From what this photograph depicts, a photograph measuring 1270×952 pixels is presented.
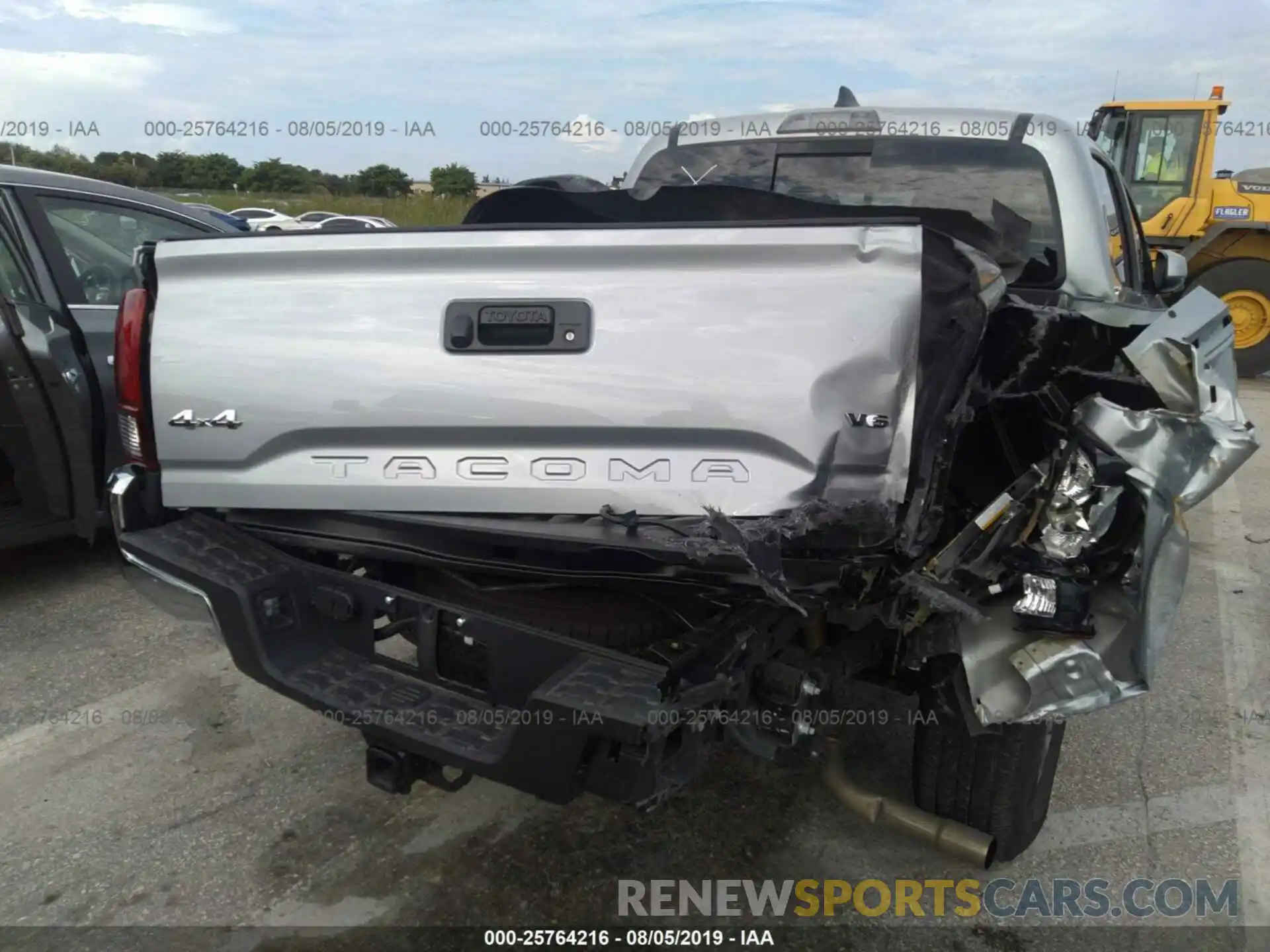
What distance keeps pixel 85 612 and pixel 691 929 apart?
3.34 meters

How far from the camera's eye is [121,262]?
15.3ft

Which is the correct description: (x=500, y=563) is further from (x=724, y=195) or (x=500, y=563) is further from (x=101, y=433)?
(x=101, y=433)

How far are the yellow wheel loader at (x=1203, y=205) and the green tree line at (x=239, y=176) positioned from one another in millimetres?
10016

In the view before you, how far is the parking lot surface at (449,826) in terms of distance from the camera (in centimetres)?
260

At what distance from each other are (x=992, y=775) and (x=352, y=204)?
105ft

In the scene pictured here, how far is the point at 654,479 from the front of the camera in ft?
7.25

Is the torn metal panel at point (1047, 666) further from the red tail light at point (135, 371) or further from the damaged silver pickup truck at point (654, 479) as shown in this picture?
the red tail light at point (135, 371)

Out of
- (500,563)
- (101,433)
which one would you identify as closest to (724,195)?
(500,563)

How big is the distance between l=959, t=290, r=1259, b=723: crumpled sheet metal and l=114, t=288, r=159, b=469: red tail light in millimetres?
2206

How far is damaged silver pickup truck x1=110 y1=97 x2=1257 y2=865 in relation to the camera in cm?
206

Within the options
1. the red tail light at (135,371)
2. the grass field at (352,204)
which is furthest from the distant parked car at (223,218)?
the grass field at (352,204)

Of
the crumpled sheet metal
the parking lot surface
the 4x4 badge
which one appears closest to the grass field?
the parking lot surface

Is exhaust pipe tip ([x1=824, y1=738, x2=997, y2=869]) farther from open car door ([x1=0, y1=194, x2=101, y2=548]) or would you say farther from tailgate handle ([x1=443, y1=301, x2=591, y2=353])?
open car door ([x1=0, y1=194, x2=101, y2=548])

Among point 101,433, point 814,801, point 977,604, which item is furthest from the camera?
point 101,433
